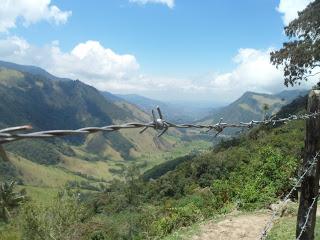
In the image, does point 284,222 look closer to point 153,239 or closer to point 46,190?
point 153,239

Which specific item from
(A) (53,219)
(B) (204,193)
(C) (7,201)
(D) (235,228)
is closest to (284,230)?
(D) (235,228)

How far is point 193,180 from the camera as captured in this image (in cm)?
4747

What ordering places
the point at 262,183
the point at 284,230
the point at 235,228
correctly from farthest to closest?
the point at 262,183
the point at 235,228
the point at 284,230

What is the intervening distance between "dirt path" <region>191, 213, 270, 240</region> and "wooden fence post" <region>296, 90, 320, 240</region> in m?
8.41

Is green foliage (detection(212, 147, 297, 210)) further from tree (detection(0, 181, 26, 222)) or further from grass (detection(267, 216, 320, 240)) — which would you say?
tree (detection(0, 181, 26, 222))

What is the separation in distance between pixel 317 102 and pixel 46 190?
175 meters

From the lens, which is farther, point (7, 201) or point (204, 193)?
point (7, 201)

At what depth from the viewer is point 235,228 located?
44.8ft

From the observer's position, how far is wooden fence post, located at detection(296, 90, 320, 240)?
15.2ft

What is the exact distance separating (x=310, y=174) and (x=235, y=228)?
9376 mm

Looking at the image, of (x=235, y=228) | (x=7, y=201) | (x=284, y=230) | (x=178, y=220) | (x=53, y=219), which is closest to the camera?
(x=284, y=230)

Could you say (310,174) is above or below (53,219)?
above

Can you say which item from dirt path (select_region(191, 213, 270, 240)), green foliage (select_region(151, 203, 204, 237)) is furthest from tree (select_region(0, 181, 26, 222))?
dirt path (select_region(191, 213, 270, 240))

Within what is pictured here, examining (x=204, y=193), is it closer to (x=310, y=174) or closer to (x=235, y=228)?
(x=235, y=228)
